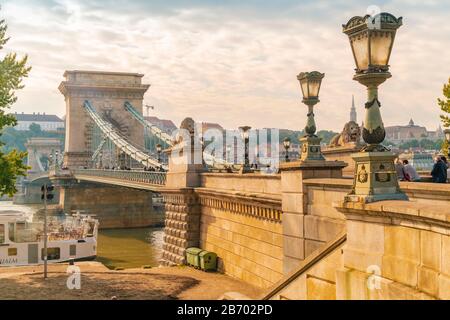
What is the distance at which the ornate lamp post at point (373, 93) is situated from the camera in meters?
7.48

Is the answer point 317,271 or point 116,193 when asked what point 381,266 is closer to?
point 317,271

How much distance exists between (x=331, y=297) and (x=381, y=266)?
5.82ft

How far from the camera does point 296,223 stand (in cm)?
1562

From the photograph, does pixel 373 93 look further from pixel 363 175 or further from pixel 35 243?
pixel 35 243

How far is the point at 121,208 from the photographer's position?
67562 millimetres

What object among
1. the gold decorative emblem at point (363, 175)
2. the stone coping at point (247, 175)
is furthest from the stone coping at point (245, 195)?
the gold decorative emblem at point (363, 175)

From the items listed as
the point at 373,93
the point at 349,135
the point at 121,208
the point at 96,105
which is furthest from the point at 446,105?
the point at 96,105

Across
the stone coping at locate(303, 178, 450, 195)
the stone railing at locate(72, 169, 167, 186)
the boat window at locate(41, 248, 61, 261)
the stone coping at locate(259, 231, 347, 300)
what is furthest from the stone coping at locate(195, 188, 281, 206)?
the boat window at locate(41, 248, 61, 261)

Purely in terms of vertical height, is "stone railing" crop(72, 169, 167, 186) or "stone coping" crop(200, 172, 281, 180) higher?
"stone railing" crop(72, 169, 167, 186)

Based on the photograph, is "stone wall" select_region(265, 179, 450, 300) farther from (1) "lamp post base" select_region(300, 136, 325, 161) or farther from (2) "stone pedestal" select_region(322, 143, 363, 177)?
(2) "stone pedestal" select_region(322, 143, 363, 177)

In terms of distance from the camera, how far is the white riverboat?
36.9 metres

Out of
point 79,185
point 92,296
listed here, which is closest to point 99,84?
point 79,185

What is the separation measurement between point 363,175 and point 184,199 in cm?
1911

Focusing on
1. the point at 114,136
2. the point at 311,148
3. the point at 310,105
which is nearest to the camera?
the point at 310,105
